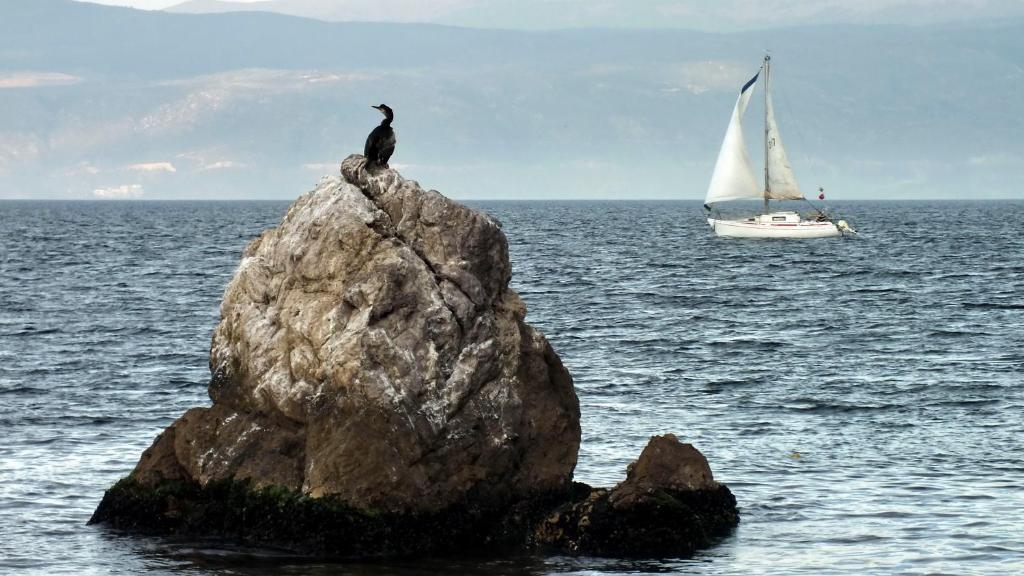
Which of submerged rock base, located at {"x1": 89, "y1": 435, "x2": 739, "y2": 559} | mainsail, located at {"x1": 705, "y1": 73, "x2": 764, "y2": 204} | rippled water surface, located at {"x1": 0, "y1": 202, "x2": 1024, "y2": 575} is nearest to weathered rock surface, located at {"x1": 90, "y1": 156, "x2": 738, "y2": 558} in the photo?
submerged rock base, located at {"x1": 89, "y1": 435, "x2": 739, "y2": 559}

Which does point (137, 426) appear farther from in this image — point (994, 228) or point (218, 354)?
point (994, 228)

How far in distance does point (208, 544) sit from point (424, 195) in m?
5.80

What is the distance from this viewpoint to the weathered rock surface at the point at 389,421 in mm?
19734

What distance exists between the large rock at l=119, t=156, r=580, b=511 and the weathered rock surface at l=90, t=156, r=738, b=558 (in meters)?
0.03

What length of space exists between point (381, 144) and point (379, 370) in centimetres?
366

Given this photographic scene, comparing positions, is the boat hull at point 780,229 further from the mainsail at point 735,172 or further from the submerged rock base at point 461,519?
the submerged rock base at point 461,519

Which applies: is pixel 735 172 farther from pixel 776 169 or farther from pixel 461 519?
pixel 461 519

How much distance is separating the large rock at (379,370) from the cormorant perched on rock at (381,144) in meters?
0.23

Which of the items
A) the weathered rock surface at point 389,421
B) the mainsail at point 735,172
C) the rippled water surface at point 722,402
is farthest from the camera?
the mainsail at point 735,172

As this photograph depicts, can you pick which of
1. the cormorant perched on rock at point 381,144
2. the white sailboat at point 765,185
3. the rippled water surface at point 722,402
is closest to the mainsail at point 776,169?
the white sailboat at point 765,185

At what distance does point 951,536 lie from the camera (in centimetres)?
2061

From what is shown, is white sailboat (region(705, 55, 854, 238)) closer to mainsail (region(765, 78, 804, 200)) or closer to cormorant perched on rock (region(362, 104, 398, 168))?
mainsail (region(765, 78, 804, 200))

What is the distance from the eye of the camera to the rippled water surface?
65.1ft

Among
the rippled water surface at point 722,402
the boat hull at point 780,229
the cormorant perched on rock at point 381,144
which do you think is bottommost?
the rippled water surface at point 722,402
